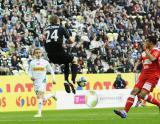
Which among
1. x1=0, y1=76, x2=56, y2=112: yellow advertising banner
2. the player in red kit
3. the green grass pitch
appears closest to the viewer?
the green grass pitch

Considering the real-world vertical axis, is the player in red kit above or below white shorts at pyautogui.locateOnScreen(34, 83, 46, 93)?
above

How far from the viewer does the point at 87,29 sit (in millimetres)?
38906

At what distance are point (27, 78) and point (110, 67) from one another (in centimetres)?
596

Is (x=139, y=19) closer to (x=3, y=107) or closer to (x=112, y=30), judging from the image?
(x=112, y=30)

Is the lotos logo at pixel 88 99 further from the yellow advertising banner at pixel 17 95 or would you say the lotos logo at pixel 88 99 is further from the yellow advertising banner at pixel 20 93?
the yellow advertising banner at pixel 17 95

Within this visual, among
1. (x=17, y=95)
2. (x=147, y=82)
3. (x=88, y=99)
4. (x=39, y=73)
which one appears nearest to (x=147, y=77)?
(x=147, y=82)

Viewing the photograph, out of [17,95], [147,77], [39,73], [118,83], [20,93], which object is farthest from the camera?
[118,83]

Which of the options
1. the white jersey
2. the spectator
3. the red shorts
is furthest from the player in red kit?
the spectator

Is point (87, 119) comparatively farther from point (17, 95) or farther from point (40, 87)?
point (17, 95)

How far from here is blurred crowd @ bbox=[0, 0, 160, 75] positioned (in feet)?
113

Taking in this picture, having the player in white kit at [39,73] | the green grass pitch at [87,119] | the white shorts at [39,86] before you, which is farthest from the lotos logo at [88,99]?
the green grass pitch at [87,119]

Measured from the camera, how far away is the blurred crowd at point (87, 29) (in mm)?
34594

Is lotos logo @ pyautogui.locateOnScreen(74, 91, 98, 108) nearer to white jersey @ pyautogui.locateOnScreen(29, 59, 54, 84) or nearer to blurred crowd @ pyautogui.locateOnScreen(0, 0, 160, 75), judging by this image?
blurred crowd @ pyautogui.locateOnScreen(0, 0, 160, 75)

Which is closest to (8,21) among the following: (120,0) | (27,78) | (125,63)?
(27,78)
